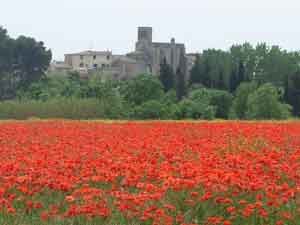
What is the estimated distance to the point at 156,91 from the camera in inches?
2347

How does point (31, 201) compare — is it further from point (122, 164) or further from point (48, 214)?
point (122, 164)

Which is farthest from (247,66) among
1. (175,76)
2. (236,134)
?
(236,134)

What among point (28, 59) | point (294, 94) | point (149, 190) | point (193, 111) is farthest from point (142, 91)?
point (149, 190)

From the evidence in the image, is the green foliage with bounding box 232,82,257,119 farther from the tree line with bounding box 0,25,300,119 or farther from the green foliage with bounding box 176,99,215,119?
the green foliage with bounding box 176,99,215,119

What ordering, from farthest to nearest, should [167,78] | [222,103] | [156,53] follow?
[156,53] → [167,78] → [222,103]

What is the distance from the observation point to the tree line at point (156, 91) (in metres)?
52.8

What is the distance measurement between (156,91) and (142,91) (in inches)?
45.9

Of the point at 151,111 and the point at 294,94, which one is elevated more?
the point at 294,94

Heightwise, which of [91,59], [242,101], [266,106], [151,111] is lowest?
[151,111]

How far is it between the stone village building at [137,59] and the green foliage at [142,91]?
1756 inches

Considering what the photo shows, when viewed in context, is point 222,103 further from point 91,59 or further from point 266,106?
point 91,59

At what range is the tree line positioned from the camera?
5284 cm

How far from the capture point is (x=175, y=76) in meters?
80.2

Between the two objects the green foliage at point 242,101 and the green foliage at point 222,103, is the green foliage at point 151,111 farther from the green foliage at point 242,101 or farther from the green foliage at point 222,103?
the green foliage at point 222,103
